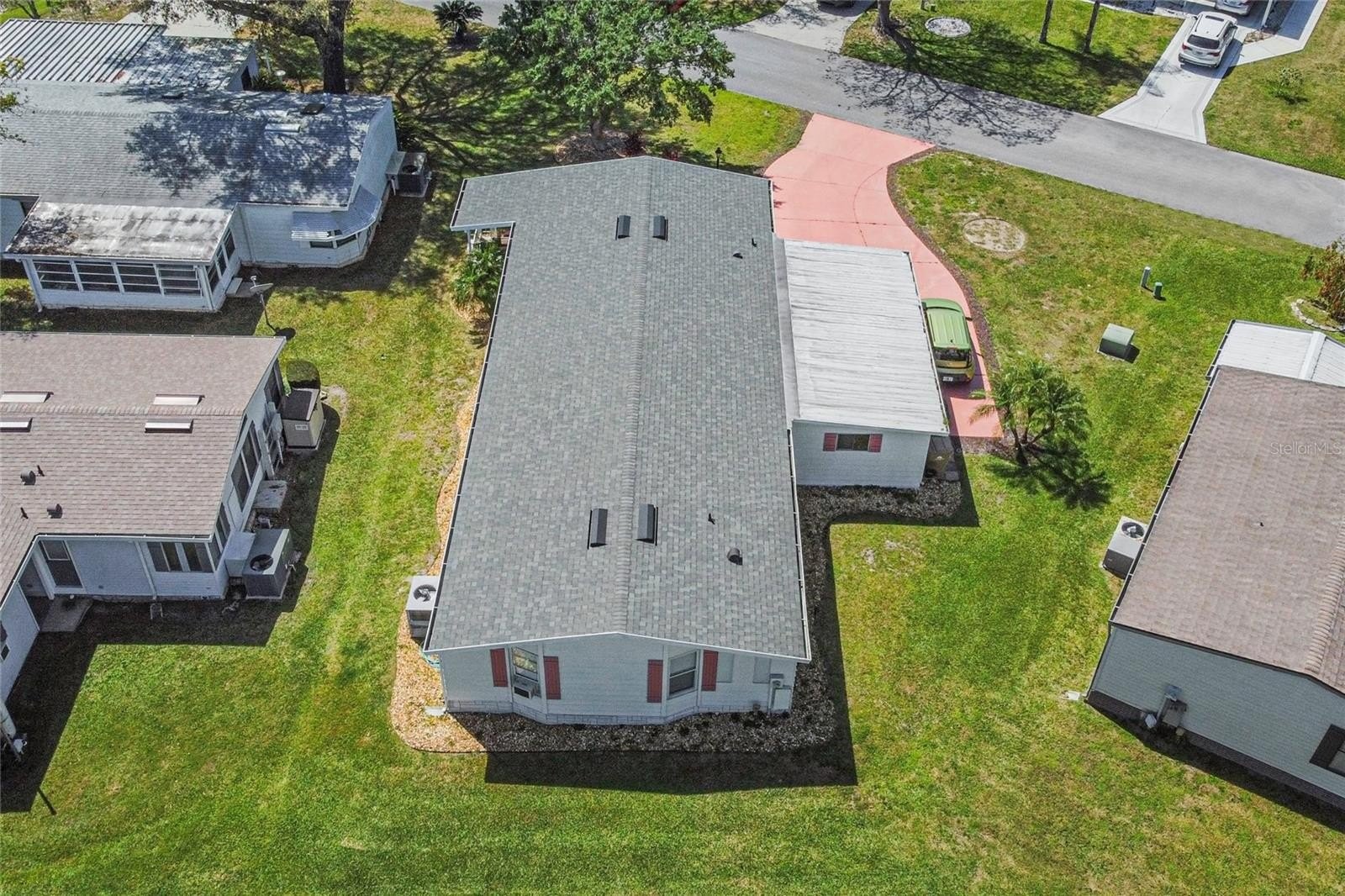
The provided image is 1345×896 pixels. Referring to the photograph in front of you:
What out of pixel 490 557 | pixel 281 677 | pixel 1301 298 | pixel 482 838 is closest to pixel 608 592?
pixel 490 557

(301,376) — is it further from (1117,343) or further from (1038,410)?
(1117,343)

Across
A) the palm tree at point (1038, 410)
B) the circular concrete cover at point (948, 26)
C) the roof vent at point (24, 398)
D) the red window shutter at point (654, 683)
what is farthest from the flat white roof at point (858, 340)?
the circular concrete cover at point (948, 26)

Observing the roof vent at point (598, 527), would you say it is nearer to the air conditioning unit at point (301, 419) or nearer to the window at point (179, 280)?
the air conditioning unit at point (301, 419)

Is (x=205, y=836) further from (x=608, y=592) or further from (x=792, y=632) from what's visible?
(x=792, y=632)

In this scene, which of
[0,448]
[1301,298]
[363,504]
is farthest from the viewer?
[1301,298]

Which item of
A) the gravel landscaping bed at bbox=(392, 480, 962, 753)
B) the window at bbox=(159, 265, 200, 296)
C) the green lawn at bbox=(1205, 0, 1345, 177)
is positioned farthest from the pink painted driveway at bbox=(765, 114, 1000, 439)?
the window at bbox=(159, 265, 200, 296)

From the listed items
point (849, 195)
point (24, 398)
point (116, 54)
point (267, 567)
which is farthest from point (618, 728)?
point (116, 54)
